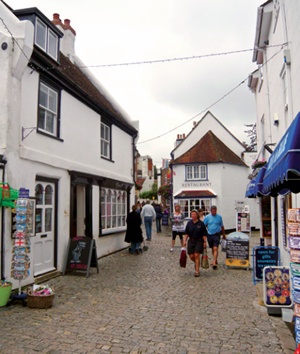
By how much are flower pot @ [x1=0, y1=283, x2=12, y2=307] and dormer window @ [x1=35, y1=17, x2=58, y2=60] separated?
18.9 ft

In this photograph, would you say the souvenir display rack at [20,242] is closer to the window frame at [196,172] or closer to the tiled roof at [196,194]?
the tiled roof at [196,194]

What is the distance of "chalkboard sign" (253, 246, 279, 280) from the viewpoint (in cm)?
776

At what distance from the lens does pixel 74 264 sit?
9.00 meters

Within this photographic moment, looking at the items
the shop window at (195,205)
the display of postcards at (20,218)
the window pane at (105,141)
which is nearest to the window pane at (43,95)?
the display of postcards at (20,218)

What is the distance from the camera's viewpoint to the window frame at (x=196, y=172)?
2478 cm

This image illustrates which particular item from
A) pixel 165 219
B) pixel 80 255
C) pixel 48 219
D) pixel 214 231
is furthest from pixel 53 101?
pixel 165 219

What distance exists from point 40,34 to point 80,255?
19.0 ft

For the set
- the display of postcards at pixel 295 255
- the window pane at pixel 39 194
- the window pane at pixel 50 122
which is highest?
Result: the window pane at pixel 50 122

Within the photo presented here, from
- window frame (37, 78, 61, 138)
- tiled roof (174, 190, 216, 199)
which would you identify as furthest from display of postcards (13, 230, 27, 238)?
tiled roof (174, 190, 216, 199)

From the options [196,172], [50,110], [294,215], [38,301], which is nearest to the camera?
[294,215]

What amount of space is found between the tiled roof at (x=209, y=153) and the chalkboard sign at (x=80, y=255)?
54.7 ft

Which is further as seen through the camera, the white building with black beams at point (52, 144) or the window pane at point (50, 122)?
the window pane at point (50, 122)

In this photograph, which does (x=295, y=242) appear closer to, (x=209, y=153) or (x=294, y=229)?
(x=294, y=229)

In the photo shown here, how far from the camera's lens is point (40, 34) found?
865cm
